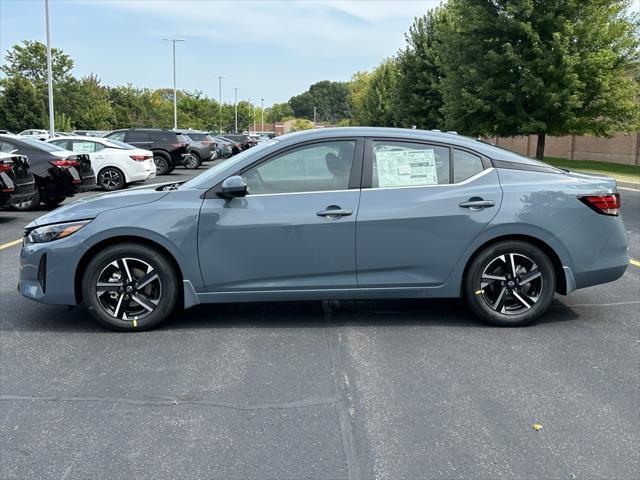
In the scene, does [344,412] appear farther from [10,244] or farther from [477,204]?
[10,244]

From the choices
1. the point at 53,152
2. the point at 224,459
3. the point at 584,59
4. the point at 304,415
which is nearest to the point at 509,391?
the point at 304,415

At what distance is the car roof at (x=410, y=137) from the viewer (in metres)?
5.32

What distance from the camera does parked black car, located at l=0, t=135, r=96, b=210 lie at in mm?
12906

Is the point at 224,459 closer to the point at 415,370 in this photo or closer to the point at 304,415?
the point at 304,415

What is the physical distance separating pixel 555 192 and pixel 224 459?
3378 millimetres

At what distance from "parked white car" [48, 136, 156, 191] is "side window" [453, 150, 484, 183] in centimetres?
1381

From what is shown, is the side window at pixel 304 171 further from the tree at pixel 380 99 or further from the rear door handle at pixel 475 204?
the tree at pixel 380 99

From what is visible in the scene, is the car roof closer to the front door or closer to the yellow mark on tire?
the front door

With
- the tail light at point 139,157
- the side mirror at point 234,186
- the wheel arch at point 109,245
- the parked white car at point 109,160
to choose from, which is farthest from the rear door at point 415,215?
the tail light at point 139,157

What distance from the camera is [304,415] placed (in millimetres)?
3678

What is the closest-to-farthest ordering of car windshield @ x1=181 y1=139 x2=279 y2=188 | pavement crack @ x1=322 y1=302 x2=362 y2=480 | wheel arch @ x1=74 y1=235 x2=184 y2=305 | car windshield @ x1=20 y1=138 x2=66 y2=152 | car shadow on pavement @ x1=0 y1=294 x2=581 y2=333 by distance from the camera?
pavement crack @ x1=322 y1=302 x2=362 y2=480 → wheel arch @ x1=74 y1=235 x2=184 y2=305 → car windshield @ x1=181 y1=139 x2=279 y2=188 → car shadow on pavement @ x1=0 y1=294 x2=581 y2=333 → car windshield @ x1=20 y1=138 x2=66 y2=152

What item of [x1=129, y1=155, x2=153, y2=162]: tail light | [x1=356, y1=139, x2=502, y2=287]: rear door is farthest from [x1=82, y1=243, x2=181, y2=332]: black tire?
[x1=129, y1=155, x2=153, y2=162]: tail light

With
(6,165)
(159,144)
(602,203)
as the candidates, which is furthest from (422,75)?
(602,203)

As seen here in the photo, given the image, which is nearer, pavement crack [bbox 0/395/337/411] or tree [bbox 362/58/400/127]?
pavement crack [bbox 0/395/337/411]
